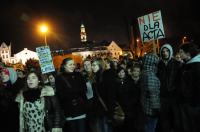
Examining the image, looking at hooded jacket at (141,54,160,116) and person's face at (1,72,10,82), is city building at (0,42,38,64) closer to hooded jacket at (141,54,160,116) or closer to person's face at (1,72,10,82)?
person's face at (1,72,10,82)

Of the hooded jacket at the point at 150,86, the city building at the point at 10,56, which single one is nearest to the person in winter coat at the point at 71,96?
the hooded jacket at the point at 150,86

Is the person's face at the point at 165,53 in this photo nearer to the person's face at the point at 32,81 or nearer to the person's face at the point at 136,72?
the person's face at the point at 136,72

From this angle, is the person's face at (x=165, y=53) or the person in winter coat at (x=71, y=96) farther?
the person's face at (x=165, y=53)

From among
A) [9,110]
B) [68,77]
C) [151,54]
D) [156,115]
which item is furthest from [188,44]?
[9,110]

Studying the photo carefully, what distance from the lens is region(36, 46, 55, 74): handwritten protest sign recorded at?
11578 millimetres

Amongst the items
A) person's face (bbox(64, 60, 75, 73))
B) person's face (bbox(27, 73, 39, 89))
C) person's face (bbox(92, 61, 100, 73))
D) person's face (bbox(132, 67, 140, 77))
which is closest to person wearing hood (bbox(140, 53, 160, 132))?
person's face (bbox(132, 67, 140, 77))

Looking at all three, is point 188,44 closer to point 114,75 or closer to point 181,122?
point 181,122

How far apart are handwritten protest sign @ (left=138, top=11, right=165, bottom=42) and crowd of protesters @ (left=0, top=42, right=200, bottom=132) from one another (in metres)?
1.69

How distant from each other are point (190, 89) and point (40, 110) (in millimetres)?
2857

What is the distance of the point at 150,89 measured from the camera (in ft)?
29.2

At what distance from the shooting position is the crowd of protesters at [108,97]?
7270 millimetres

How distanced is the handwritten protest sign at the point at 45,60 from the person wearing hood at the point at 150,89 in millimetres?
3468

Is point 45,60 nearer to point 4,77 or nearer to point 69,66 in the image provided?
point 4,77

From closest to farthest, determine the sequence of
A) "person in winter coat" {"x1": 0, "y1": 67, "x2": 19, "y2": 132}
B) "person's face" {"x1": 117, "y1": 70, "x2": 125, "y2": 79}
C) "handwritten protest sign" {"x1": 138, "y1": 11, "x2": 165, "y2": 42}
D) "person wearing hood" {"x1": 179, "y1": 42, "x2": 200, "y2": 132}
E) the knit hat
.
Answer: "person wearing hood" {"x1": 179, "y1": 42, "x2": 200, "y2": 132}, "person in winter coat" {"x1": 0, "y1": 67, "x2": 19, "y2": 132}, the knit hat, "person's face" {"x1": 117, "y1": 70, "x2": 125, "y2": 79}, "handwritten protest sign" {"x1": 138, "y1": 11, "x2": 165, "y2": 42}
